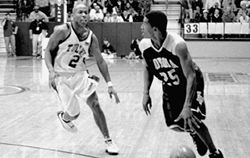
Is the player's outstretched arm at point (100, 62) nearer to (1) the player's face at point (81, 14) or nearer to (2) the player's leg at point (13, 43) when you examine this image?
(1) the player's face at point (81, 14)

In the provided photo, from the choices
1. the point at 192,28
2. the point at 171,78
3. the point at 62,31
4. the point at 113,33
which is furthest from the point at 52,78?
the point at 113,33

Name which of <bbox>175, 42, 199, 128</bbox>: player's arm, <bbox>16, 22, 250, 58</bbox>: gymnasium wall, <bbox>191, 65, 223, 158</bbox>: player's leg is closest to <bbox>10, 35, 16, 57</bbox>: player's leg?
<bbox>16, 22, 250, 58</bbox>: gymnasium wall

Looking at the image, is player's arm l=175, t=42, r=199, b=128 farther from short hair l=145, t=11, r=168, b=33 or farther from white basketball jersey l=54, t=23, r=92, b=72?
white basketball jersey l=54, t=23, r=92, b=72

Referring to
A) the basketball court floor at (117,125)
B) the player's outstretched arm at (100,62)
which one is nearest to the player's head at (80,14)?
the player's outstretched arm at (100,62)

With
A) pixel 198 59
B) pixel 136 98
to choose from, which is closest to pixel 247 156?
pixel 136 98

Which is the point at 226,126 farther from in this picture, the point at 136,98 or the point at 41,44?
the point at 41,44

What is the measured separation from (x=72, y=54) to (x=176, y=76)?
1.88 metres

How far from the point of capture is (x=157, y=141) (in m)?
6.61

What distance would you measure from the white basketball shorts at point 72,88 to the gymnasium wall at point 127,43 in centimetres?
1808

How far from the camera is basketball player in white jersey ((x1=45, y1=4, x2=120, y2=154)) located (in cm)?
602

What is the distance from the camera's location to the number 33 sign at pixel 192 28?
2303cm

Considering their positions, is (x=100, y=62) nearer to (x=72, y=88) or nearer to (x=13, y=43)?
(x=72, y=88)

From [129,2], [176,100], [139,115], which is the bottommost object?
[139,115]

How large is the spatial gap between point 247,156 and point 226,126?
1904mm
